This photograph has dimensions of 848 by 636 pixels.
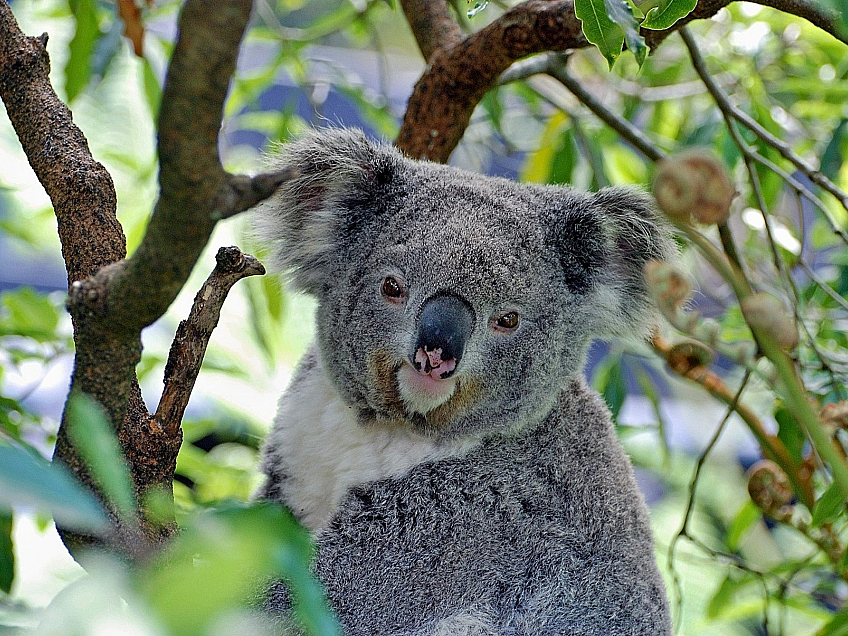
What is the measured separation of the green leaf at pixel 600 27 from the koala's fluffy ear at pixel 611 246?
46 cm

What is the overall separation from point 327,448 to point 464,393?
15.9 inches

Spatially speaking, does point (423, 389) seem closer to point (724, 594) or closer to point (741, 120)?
point (741, 120)

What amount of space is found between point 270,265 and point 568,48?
0.83m

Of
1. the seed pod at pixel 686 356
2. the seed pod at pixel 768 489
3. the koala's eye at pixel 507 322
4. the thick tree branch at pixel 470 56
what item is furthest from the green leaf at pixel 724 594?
the thick tree branch at pixel 470 56

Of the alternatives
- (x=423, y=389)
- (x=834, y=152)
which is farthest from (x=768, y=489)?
(x=423, y=389)

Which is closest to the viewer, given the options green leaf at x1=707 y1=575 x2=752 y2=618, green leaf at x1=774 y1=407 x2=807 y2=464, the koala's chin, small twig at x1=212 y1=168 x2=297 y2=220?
small twig at x1=212 y1=168 x2=297 y2=220

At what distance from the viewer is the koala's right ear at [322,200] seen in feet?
5.82

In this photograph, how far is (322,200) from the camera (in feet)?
6.06

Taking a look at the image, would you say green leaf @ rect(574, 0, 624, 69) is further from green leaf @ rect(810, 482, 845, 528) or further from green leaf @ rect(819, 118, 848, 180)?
green leaf @ rect(819, 118, 848, 180)

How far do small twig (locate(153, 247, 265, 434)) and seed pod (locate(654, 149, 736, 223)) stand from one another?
2.32 ft

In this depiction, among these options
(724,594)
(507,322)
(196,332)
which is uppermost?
(196,332)

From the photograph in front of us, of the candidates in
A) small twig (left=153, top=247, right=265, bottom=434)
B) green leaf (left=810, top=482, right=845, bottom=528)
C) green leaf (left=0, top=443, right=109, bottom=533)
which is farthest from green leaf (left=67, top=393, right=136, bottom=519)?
green leaf (left=810, top=482, right=845, bottom=528)

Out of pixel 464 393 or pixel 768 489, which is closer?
pixel 464 393

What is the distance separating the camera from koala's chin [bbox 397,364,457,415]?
1.59 m
